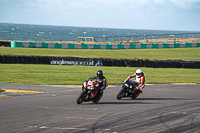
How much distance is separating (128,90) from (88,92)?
2493 millimetres

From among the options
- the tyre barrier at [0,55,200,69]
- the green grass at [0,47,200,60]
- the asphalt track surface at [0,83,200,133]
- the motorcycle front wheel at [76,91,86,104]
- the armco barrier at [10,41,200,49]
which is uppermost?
the armco barrier at [10,41,200,49]

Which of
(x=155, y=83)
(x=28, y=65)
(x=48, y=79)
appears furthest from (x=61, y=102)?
(x=28, y=65)

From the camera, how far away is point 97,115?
10562 mm

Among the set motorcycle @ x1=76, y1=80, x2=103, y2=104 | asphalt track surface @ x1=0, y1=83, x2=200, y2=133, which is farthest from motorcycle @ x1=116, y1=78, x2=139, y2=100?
motorcycle @ x1=76, y1=80, x2=103, y2=104

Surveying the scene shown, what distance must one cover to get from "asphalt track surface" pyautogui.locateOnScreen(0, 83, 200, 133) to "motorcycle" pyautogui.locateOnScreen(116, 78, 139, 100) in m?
0.49

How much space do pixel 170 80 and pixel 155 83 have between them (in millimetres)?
2115

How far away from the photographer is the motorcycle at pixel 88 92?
12609 mm

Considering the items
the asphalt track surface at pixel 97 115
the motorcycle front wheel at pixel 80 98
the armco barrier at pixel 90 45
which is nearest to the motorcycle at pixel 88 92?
the motorcycle front wheel at pixel 80 98

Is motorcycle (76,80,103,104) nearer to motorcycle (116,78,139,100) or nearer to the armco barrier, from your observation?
motorcycle (116,78,139,100)

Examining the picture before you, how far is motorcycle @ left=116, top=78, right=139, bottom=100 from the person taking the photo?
14.5 metres

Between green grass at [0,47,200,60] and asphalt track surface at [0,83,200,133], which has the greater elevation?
green grass at [0,47,200,60]

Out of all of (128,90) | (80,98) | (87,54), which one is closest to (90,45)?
(87,54)

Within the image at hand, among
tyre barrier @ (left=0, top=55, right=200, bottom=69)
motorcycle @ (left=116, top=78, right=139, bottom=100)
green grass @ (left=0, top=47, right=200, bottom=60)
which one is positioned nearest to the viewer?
motorcycle @ (left=116, top=78, right=139, bottom=100)

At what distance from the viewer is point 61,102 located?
13297mm
